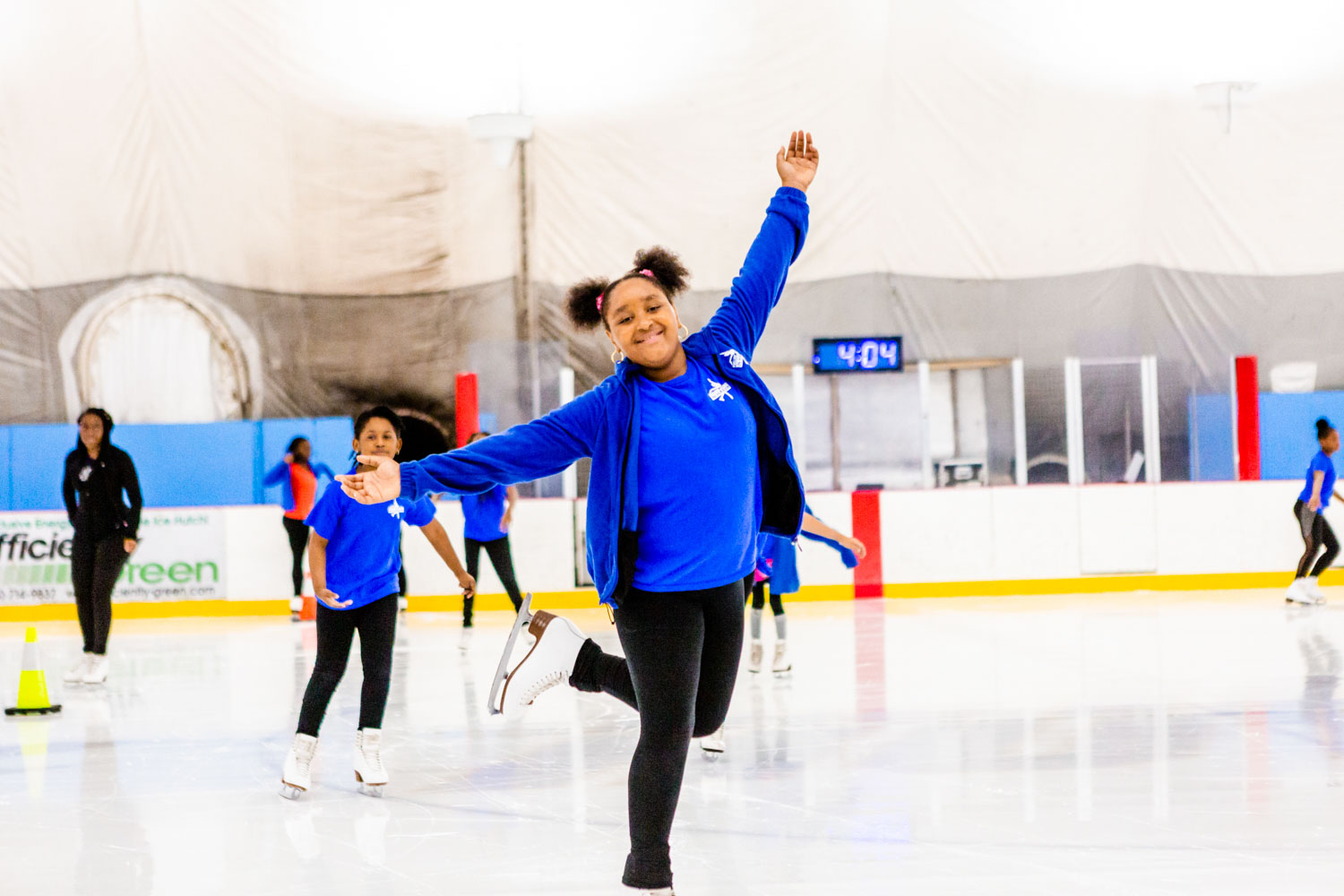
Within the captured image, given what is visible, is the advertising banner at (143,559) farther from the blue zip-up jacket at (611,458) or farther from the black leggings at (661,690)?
the black leggings at (661,690)

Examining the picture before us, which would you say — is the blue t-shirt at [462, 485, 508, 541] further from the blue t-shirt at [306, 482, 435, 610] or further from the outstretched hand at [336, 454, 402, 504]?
the outstretched hand at [336, 454, 402, 504]

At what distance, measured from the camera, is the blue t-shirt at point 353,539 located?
169 inches

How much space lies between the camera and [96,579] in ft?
23.9

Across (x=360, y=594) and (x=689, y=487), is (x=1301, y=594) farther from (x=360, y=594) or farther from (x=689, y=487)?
(x=689, y=487)

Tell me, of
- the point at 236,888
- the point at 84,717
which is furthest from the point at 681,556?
the point at 84,717

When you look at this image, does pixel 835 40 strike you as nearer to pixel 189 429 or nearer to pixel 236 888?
pixel 189 429

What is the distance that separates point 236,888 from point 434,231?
12354mm

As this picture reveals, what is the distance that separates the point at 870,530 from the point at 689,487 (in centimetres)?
952

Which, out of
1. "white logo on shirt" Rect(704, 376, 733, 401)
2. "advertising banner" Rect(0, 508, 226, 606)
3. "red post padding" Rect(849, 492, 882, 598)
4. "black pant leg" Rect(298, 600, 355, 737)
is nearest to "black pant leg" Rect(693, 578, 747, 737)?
"white logo on shirt" Rect(704, 376, 733, 401)

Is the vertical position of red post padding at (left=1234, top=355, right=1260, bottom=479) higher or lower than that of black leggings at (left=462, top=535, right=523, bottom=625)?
higher

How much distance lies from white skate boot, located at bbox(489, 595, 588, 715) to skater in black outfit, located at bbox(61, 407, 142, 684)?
14.5 ft

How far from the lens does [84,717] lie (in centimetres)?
631

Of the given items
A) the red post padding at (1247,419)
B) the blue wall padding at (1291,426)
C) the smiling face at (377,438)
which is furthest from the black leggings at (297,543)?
the blue wall padding at (1291,426)

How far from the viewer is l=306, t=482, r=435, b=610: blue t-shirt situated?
14.1 feet
